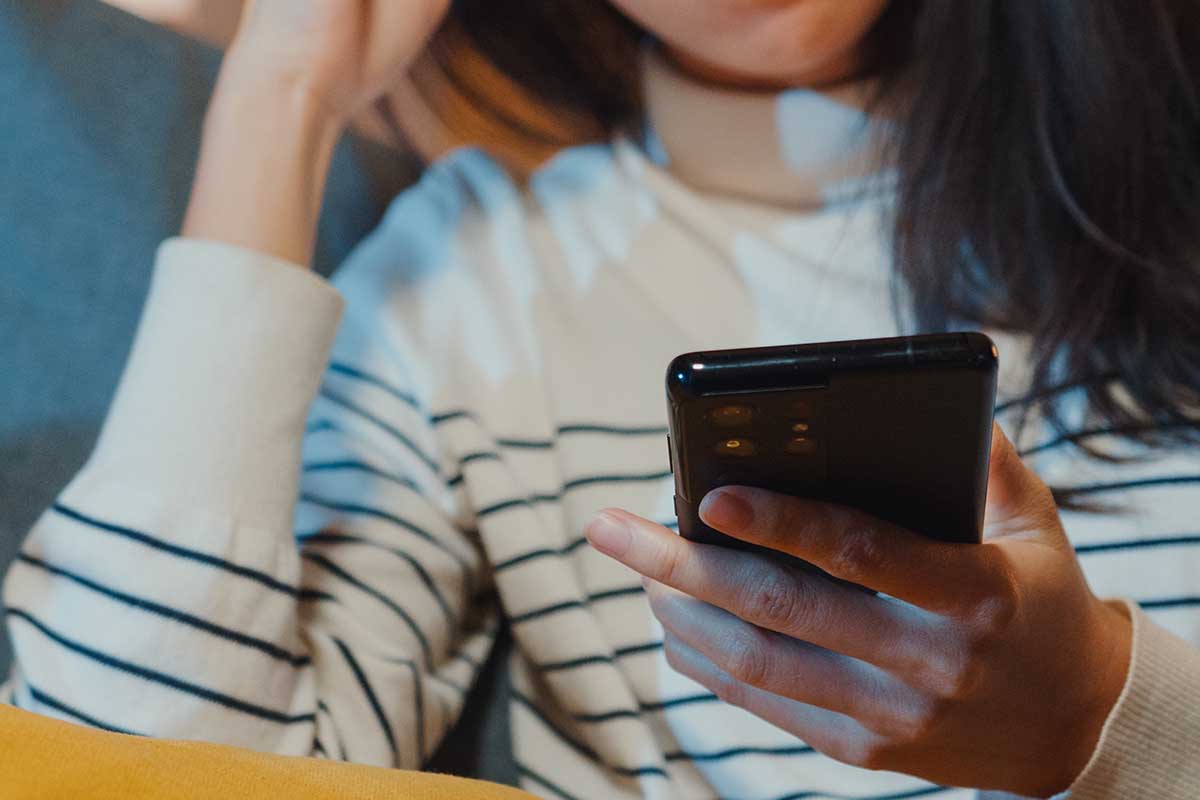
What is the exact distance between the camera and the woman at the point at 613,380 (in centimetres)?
A: 64

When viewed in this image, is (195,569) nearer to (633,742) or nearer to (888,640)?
(633,742)

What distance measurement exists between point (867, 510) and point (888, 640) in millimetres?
59

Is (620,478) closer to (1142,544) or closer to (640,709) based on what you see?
(640,709)

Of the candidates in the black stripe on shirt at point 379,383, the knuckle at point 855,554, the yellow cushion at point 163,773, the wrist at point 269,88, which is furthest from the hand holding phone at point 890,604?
the wrist at point 269,88

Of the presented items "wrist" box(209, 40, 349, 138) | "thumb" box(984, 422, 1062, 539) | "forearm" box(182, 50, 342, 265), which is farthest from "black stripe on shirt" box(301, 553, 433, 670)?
"thumb" box(984, 422, 1062, 539)

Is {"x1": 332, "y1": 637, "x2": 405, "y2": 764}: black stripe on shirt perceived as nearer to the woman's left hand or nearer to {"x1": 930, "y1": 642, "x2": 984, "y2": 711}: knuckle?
the woman's left hand

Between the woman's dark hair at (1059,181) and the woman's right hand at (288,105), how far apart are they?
1.31ft

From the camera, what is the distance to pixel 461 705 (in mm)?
792

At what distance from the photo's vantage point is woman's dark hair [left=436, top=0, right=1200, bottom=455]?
0.77m

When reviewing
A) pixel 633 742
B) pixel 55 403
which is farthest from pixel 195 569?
pixel 633 742

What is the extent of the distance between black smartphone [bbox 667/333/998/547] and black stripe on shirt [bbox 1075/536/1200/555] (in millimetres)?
305

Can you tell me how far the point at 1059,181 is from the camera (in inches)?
31.5

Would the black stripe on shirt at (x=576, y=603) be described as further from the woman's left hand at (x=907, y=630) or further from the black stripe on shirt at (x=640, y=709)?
the woman's left hand at (x=907, y=630)

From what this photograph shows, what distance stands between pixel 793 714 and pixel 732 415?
0.68 feet
